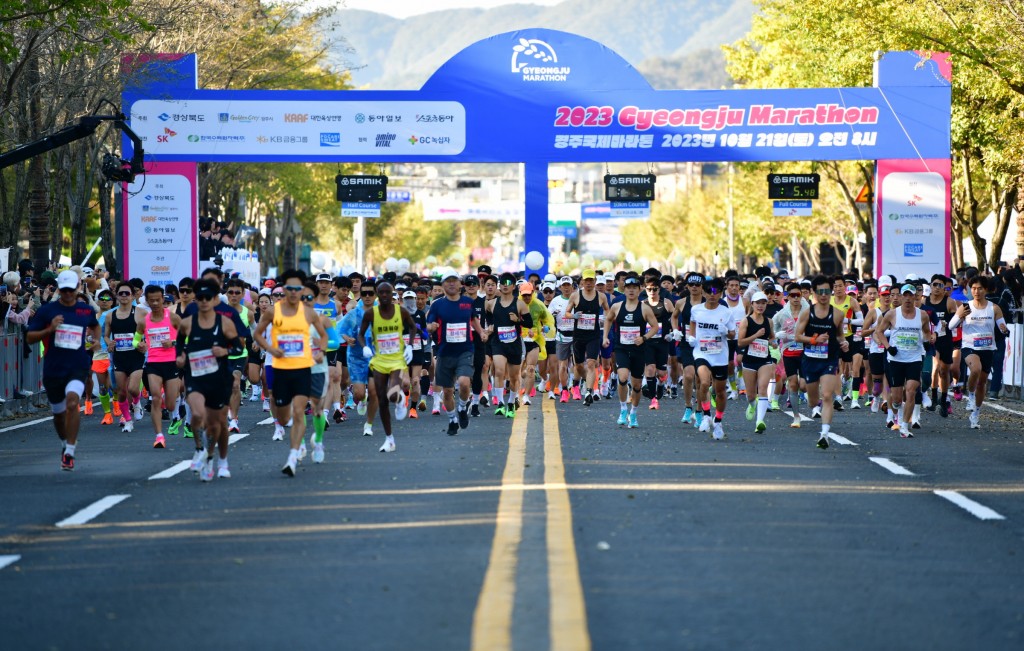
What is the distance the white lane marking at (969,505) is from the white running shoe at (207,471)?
6.02m

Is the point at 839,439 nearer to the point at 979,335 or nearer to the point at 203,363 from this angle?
the point at 979,335

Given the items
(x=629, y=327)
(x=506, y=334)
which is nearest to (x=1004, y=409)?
(x=629, y=327)

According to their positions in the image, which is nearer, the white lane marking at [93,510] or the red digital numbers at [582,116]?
the white lane marking at [93,510]

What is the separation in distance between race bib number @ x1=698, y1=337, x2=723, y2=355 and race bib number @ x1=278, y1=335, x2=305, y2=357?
5.50m

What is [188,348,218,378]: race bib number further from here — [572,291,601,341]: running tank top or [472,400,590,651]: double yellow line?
[572,291,601,341]: running tank top

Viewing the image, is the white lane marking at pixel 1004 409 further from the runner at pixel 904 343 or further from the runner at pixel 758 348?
the runner at pixel 758 348

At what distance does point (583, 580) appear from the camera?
8555 millimetres

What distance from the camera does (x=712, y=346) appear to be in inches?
709

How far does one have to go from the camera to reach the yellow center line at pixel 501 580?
7201 millimetres

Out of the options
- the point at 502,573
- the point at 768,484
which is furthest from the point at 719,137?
the point at 502,573

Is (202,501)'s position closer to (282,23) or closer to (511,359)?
(511,359)

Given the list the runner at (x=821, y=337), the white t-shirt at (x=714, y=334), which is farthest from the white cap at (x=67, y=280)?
the runner at (x=821, y=337)

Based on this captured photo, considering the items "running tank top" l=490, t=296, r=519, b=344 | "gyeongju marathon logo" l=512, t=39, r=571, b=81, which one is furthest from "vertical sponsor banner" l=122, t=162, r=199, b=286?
"running tank top" l=490, t=296, r=519, b=344

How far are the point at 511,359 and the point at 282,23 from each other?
27609 mm
